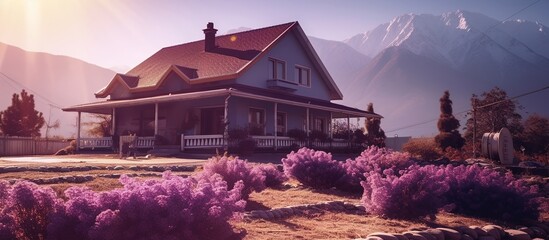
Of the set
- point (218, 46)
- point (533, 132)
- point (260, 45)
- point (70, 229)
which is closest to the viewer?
point (70, 229)

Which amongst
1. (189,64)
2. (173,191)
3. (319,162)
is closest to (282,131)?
(189,64)

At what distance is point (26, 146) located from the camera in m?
33.0

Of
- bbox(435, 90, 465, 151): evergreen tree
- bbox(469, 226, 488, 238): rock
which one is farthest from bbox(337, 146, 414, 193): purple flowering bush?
bbox(435, 90, 465, 151): evergreen tree

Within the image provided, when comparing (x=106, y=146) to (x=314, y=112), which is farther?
(x=314, y=112)

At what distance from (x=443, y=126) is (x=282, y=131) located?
12742 millimetres

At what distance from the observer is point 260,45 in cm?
2906

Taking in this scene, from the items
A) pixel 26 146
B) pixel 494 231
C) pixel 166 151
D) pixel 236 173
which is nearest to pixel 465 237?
pixel 494 231

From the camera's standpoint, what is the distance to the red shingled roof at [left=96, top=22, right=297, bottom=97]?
27.2 metres

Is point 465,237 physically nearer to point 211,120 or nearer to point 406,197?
point 406,197

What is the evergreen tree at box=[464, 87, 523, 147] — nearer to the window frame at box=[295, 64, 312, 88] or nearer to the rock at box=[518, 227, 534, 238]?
the window frame at box=[295, 64, 312, 88]

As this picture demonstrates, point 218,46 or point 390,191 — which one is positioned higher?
point 218,46

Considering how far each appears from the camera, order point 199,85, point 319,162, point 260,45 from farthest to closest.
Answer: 1. point 260,45
2. point 199,85
3. point 319,162

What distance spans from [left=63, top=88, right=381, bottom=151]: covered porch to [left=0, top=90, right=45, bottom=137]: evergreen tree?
14.4m

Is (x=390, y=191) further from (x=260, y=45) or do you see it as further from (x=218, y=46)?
(x=218, y=46)
